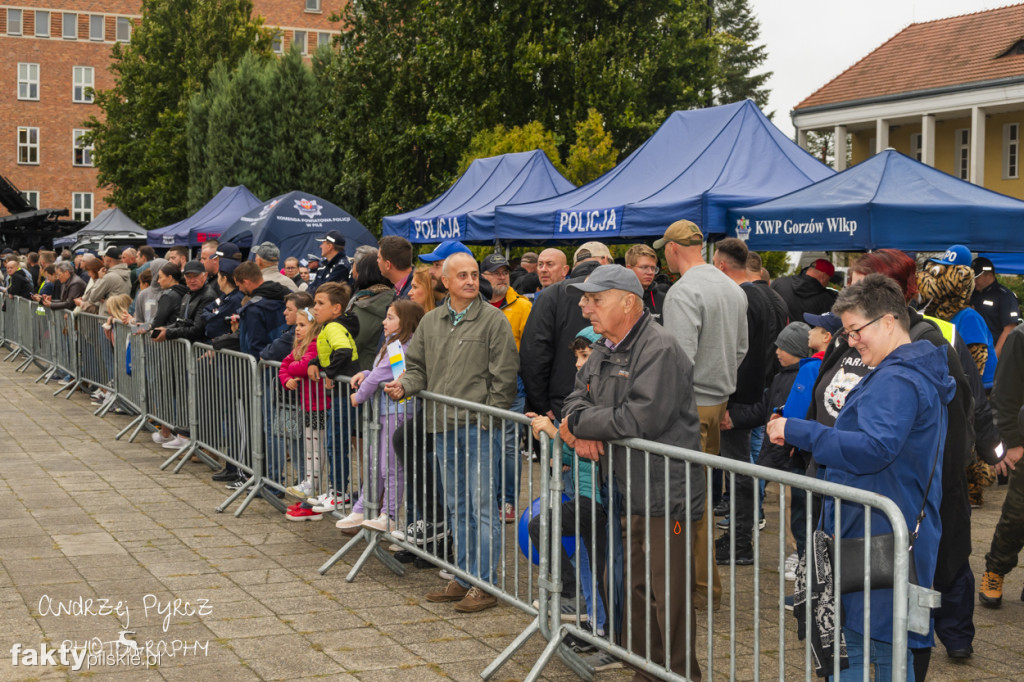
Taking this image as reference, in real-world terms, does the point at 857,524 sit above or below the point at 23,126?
below

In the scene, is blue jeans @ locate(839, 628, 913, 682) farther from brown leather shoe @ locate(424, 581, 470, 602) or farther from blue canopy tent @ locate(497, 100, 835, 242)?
blue canopy tent @ locate(497, 100, 835, 242)

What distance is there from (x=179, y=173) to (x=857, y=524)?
145ft

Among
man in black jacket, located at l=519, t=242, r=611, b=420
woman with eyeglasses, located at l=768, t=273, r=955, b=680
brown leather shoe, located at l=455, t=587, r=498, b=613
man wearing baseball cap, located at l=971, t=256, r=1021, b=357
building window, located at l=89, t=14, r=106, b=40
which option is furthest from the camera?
building window, located at l=89, t=14, r=106, b=40

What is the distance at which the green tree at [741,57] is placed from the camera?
6244 centimetres

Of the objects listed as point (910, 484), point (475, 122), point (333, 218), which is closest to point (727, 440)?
point (910, 484)


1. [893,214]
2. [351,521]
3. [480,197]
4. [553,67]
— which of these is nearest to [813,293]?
[893,214]

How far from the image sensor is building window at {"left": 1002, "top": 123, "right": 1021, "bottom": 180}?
39.1 metres

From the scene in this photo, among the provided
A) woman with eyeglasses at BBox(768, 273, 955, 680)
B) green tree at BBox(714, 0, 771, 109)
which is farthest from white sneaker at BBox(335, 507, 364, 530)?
green tree at BBox(714, 0, 771, 109)

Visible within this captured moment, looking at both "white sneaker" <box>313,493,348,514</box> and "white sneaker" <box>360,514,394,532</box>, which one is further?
"white sneaker" <box>313,493,348,514</box>

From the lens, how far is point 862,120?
42281 mm

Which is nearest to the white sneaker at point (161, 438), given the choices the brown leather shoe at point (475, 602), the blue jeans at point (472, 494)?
the blue jeans at point (472, 494)

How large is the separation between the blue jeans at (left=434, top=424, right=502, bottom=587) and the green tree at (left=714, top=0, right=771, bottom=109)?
5728 cm

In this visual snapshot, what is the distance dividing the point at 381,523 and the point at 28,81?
67.8 m

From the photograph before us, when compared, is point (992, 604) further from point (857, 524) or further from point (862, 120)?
point (862, 120)
